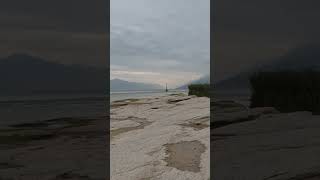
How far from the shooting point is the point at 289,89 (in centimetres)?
416

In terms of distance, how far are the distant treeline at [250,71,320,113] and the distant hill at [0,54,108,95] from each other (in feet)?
6.04

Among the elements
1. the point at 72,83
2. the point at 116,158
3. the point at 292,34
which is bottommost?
the point at 116,158

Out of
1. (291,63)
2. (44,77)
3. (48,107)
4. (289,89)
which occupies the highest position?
(291,63)

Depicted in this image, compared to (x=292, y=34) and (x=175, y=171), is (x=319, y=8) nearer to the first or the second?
(x=292, y=34)

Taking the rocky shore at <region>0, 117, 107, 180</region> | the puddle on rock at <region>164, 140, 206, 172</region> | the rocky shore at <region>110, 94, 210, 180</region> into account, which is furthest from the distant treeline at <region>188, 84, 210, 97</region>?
the rocky shore at <region>0, 117, 107, 180</region>

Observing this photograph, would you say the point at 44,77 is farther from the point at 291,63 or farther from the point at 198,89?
the point at 198,89

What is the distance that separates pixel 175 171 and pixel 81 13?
240cm

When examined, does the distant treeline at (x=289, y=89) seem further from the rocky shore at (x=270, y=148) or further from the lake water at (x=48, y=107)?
the lake water at (x=48, y=107)

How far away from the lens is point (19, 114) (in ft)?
9.43

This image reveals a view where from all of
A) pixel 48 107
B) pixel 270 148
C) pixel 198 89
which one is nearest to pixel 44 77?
pixel 48 107

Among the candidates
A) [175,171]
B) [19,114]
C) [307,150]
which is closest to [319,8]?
[307,150]

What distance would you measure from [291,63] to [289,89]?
291 mm

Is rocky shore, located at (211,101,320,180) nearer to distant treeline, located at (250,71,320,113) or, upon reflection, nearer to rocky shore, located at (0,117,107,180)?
distant treeline, located at (250,71,320,113)

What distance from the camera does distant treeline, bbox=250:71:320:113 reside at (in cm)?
412
